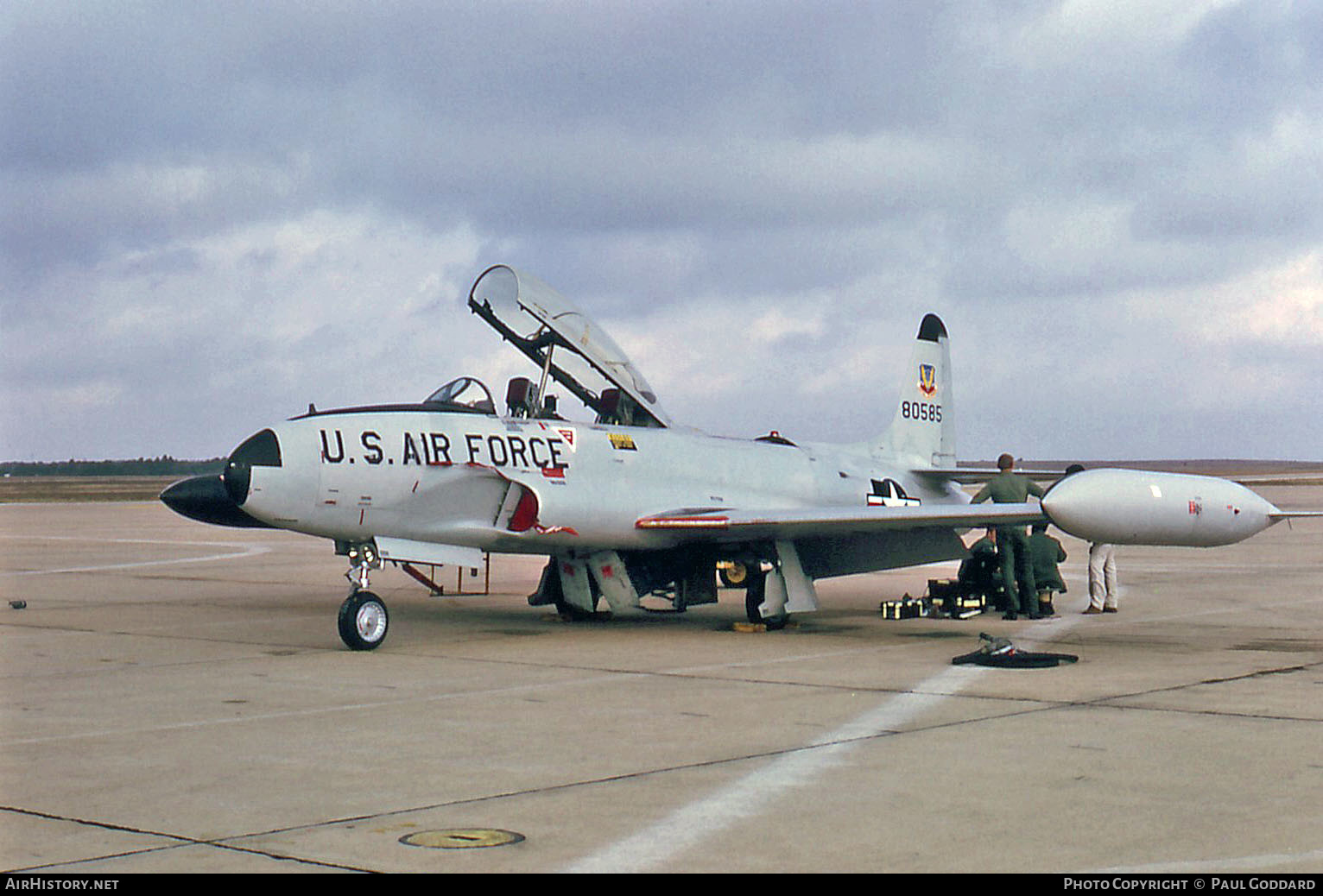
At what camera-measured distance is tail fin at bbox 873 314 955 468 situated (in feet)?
65.6

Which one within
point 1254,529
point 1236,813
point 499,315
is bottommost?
point 1236,813

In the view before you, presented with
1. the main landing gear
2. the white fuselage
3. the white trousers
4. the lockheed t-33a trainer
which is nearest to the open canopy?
the lockheed t-33a trainer

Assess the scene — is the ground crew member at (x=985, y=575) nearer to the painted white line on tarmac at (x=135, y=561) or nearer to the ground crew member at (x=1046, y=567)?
the ground crew member at (x=1046, y=567)

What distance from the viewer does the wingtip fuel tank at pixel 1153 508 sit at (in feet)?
37.1

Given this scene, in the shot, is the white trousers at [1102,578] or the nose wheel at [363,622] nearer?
the nose wheel at [363,622]

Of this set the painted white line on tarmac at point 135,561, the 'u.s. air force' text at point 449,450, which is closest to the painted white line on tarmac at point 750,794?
the 'u.s. air force' text at point 449,450

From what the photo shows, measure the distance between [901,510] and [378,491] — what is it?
5.04m

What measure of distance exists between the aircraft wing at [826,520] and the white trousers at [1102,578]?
2.98 metres

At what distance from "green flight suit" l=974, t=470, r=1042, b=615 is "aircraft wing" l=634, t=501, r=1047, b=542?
1539 mm

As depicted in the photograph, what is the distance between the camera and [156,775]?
7.00 metres

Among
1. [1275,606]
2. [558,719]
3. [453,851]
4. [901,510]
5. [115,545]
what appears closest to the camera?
[453,851]

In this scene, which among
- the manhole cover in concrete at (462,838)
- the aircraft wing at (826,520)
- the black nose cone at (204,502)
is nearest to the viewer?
the manhole cover in concrete at (462,838)

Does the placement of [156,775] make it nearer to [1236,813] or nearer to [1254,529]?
[1236,813]

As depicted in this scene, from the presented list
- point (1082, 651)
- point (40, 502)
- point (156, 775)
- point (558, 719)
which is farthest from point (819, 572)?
point (40, 502)
